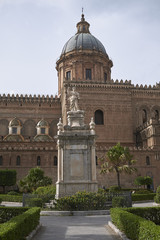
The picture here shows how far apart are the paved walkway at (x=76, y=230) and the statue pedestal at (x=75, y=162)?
3.08 m

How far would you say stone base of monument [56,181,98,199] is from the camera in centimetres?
1363

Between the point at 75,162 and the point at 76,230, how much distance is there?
5.67 meters

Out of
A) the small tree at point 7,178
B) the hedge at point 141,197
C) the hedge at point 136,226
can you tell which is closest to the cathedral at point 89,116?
the small tree at point 7,178

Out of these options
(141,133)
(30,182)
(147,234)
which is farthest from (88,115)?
(147,234)

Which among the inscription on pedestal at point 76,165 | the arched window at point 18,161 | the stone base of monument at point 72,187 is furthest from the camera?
the arched window at point 18,161

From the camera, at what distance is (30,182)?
78.2 feet

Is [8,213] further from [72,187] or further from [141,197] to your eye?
A: [141,197]

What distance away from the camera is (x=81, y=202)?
40.1ft

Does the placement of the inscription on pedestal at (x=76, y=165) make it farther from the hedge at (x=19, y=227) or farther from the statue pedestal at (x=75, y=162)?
the hedge at (x=19, y=227)

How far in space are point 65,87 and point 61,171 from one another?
2614 centimetres

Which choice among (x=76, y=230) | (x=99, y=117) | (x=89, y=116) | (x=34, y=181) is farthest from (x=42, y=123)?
(x=76, y=230)

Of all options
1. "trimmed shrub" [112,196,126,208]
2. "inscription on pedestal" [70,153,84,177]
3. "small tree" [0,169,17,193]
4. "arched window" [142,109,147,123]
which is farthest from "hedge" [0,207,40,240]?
"arched window" [142,109,147,123]

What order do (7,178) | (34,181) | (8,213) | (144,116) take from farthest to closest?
(144,116), (7,178), (34,181), (8,213)

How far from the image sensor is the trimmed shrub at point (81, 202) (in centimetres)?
1223
